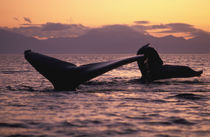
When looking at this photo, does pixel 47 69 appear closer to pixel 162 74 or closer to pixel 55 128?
pixel 55 128

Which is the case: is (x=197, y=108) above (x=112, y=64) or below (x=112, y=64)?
below

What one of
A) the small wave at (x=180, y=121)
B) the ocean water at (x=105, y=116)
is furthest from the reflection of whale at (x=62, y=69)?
the small wave at (x=180, y=121)

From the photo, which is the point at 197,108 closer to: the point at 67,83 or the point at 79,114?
the point at 79,114

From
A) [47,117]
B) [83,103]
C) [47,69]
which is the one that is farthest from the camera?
[47,69]

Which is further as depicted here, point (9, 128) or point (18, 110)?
point (18, 110)

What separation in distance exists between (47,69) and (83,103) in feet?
8.69

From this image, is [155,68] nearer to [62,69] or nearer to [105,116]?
[62,69]

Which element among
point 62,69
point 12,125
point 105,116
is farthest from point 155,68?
point 12,125

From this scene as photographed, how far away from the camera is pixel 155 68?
17.9 metres

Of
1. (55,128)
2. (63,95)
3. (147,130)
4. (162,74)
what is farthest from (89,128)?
(162,74)

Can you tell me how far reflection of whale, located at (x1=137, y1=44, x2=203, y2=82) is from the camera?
56.6 feet

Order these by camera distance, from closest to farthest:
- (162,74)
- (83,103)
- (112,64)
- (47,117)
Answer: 1. (47,117)
2. (83,103)
3. (112,64)
4. (162,74)

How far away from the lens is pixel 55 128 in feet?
21.3

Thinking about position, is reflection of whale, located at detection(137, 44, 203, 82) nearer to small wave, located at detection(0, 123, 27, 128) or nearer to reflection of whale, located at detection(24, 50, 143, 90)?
reflection of whale, located at detection(24, 50, 143, 90)
